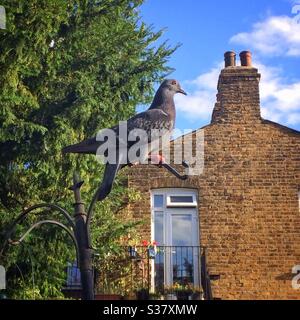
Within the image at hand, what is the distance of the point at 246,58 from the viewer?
1198cm

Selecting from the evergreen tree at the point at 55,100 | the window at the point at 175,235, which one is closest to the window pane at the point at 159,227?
the window at the point at 175,235

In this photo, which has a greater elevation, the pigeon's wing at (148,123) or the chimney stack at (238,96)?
the chimney stack at (238,96)

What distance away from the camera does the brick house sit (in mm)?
10461

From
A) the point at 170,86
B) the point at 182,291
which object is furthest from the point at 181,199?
the point at 170,86

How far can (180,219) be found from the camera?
434 inches

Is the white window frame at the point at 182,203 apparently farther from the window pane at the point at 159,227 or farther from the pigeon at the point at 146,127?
the pigeon at the point at 146,127

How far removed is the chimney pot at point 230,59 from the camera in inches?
469

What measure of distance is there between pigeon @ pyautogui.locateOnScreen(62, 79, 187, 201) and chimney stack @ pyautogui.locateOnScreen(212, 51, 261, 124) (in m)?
7.87

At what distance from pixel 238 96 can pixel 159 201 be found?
2.82 meters

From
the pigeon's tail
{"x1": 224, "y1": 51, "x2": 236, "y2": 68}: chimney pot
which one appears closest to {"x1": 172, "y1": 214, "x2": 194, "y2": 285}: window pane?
{"x1": 224, "y1": 51, "x2": 236, "y2": 68}: chimney pot

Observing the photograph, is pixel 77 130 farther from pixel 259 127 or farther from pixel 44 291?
pixel 259 127

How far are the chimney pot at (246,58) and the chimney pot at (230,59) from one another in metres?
0.18
